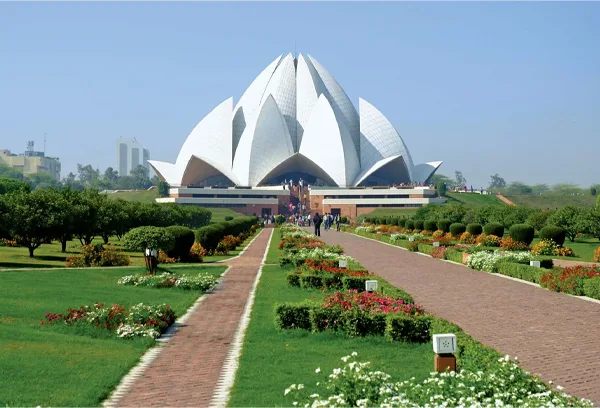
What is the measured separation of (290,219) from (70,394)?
57.1 m

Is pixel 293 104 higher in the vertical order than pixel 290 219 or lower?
higher

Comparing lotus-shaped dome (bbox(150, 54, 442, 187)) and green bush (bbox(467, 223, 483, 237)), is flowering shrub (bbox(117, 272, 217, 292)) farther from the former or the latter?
lotus-shaped dome (bbox(150, 54, 442, 187))

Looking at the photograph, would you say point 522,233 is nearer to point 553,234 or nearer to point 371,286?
point 553,234

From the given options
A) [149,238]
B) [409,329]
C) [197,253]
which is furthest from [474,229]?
[409,329]

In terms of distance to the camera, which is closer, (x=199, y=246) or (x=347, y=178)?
(x=199, y=246)

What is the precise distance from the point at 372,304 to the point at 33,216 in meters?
11.9

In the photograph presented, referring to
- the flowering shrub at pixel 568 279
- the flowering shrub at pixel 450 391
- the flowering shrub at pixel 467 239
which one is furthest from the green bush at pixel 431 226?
the flowering shrub at pixel 450 391

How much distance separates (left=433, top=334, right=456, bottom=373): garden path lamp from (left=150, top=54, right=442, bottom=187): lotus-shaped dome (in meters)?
63.8

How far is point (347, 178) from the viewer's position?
228 ft

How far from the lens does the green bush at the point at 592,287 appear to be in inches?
431

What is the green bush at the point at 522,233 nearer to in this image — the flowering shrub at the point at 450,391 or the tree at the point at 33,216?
the tree at the point at 33,216

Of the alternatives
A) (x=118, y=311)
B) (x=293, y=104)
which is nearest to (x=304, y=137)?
(x=293, y=104)

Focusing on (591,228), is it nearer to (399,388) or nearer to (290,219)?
(399,388)

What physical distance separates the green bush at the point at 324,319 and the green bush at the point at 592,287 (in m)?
5.00
